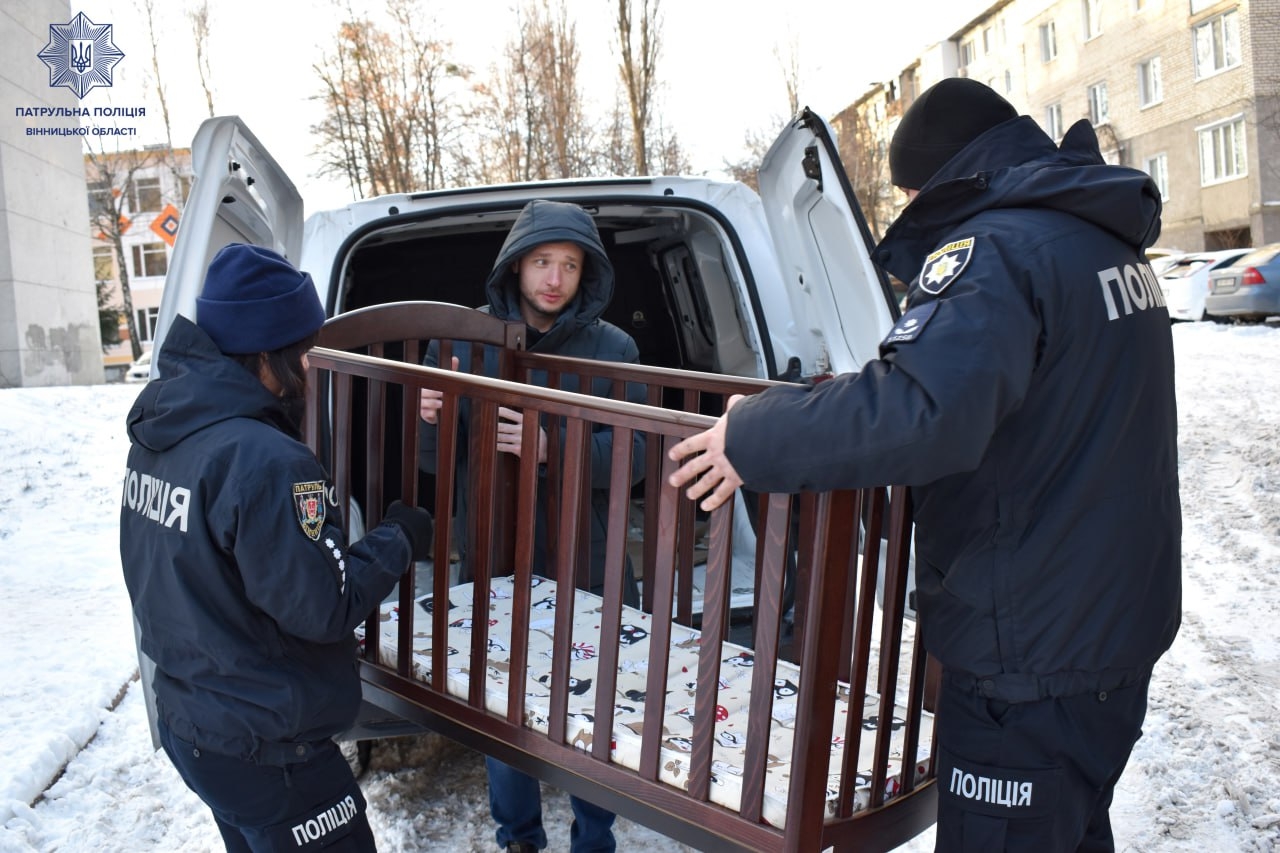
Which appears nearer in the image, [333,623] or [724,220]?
[333,623]

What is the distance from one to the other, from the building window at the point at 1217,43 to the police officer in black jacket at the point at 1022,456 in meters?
31.3

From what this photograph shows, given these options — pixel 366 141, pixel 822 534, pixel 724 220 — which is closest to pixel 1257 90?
pixel 366 141

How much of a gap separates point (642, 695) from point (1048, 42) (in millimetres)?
41098

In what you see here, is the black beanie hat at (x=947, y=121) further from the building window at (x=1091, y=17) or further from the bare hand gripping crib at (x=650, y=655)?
the building window at (x=1091, y=17)

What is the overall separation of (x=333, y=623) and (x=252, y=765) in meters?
0.36

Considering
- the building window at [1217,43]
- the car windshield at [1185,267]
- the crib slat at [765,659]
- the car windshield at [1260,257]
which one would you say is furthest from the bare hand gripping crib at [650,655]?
the building window at [1217,43]

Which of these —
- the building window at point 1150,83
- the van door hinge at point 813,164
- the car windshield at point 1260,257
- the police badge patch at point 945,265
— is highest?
the building window at point 1150,83

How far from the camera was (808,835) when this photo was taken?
5.46ft

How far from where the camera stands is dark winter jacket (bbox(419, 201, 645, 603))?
3043mm

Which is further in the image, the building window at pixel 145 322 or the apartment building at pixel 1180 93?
the building window at pixel 145 322

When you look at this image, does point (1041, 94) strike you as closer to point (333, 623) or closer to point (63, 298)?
point (63, 298)

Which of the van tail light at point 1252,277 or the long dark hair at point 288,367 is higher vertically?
the van tail light at point 1252,277

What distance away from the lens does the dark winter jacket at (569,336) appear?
304 centimetres

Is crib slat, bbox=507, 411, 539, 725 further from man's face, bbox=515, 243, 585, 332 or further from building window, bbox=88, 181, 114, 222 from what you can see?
building window, bbox=88, 181, 114, 222
